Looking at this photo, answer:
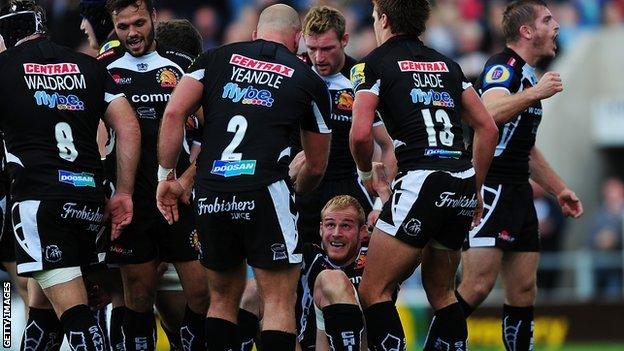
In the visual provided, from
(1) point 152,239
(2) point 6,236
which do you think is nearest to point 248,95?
(1) point 152,239

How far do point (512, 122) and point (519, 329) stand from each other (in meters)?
1.69

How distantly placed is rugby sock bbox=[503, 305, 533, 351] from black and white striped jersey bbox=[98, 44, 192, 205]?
10.2 ft

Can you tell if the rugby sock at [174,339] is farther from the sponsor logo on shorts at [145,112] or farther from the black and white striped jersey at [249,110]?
the black and white striped jersey at [249,110]

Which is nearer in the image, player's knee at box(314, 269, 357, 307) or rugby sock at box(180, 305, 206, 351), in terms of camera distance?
player's knee at box(314, 269, 357, 307)

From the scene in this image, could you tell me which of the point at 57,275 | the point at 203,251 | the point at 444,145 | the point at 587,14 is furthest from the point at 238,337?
the point at 587,14

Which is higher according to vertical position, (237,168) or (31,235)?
(237,168)

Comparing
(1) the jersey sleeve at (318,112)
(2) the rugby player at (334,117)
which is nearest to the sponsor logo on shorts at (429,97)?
(1) the jersey sleeve at (318,112)

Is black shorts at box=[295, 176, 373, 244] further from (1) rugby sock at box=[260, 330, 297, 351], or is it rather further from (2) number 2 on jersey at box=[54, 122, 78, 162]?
(2) number 2 on jersey at box=[54, 122, 78, 162]

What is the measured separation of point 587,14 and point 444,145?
13980 millimetres

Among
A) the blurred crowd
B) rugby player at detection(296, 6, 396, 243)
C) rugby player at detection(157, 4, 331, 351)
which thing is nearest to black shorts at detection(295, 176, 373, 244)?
rugby player at detection(296, 6, 396, 243)

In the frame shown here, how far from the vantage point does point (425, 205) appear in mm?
8992

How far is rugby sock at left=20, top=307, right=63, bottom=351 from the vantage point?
378 inches

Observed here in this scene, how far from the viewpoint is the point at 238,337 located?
9125 millimetres

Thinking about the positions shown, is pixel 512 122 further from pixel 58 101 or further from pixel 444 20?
pixel 444 20
